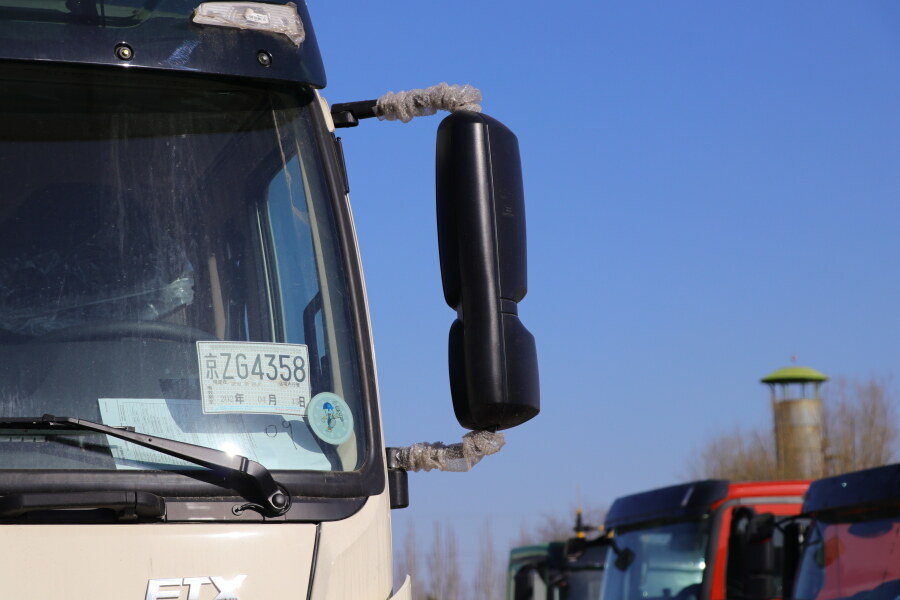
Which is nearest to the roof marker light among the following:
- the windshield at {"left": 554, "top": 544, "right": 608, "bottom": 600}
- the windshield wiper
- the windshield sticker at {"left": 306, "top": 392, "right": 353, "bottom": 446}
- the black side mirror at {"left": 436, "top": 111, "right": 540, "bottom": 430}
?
the black side mirror at {"left": 436, "top": 111, "right": 540, "bottom": 430}

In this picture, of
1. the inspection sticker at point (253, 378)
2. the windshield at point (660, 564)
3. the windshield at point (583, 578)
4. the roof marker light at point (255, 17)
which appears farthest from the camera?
the windshield at point (583, 578)

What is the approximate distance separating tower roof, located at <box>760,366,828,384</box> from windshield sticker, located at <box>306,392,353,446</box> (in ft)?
119

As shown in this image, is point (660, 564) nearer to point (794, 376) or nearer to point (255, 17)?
point (255, 17)

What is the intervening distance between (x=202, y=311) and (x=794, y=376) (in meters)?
36.6

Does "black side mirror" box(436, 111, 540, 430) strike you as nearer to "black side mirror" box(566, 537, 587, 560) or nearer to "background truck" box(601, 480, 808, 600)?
"background truck" box(601, 480, 808, 600)

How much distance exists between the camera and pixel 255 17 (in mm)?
3135

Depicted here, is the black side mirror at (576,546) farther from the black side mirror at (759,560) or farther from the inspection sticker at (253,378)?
the inspection sticker at (253,378)

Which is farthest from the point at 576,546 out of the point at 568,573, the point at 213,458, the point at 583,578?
the point at 213,458

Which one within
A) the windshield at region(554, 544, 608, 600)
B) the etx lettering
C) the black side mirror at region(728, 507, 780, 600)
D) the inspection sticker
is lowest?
the windshield at region(554, 544, 608, 600)

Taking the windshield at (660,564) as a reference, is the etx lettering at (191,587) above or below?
above

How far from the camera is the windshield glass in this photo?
2773 millimetres

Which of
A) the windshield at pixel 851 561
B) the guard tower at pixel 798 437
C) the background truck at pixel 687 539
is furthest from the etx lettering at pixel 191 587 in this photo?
the guard tower at pixel 798 437

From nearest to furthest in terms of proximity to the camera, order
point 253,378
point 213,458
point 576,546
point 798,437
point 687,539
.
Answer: point 213,458, point 253,378, point 687,539, point 576,546, point 798,437

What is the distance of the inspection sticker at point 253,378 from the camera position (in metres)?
2.86
